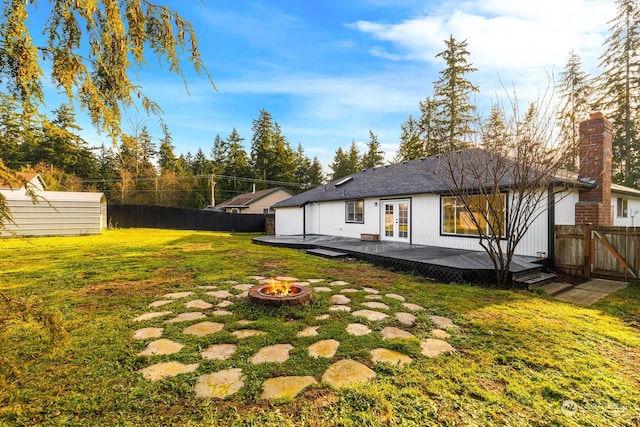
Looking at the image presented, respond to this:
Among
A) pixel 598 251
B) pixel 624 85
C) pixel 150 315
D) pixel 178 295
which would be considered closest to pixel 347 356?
pixel 150 315

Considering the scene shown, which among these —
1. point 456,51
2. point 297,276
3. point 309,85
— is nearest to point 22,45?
point 297,276

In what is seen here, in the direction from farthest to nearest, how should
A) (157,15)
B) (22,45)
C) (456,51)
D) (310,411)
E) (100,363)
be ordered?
(456,51), (100,363), (157,15), (310,411), (22,45)

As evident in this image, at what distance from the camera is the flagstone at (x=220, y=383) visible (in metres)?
2.26

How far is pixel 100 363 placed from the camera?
8.74 ft

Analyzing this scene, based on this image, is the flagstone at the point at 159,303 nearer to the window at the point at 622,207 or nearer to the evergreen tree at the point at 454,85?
the window at the point at 622,207

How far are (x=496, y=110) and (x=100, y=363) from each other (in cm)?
826

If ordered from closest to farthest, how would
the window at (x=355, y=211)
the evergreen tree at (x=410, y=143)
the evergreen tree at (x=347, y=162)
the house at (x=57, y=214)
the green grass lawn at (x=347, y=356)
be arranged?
the green grass lawn at (x=347, y=356) < the window at (x=355, y=211) < the house at (x=57, y=214) < the evergreen tree at (x=410, y=143) < the evergreen tree at (x=347, y=162)

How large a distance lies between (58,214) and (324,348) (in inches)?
711

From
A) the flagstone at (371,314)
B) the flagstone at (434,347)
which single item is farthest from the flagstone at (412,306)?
the flagstone at (434,347)

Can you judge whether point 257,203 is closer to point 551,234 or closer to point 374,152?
point 374,152

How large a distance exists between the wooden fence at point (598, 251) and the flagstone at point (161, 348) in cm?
866

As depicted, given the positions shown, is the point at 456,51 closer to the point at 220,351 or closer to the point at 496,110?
the point at 496,110

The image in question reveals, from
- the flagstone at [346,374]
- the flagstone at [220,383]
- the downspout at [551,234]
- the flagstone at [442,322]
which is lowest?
the flagstone at [442,322]

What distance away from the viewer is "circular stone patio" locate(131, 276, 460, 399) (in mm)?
2453
